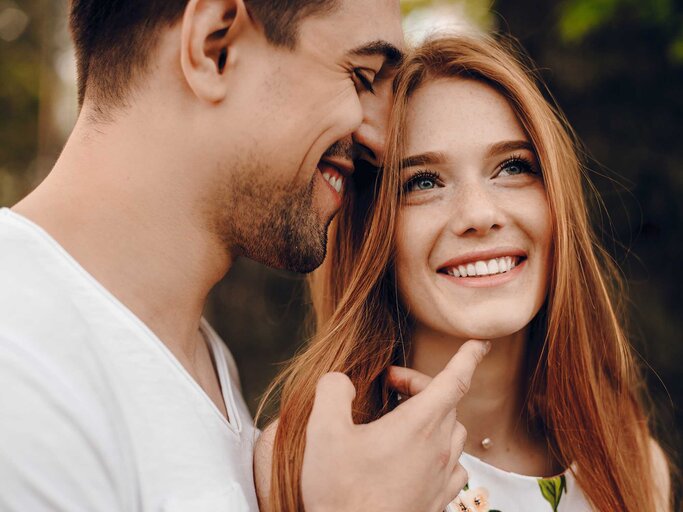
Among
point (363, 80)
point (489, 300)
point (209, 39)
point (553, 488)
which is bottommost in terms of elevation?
point (553, 488)

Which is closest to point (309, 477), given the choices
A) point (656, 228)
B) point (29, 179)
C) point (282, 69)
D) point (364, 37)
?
point (282, 69)

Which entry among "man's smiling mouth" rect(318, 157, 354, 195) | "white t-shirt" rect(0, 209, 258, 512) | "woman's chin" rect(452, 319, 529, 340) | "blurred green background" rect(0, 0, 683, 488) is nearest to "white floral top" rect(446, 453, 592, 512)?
"woman's chin" rect(452, 319, 529, 340)

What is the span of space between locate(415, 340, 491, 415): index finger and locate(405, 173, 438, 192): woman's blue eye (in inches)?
20.5

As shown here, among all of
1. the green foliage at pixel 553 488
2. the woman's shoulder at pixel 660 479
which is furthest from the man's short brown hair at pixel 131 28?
the woman's shoulder at pixel 660 479

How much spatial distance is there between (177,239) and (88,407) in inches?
22.5

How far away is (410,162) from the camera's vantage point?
2158mm

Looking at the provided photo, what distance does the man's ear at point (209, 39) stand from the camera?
1.88 m

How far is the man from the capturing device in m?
1.60

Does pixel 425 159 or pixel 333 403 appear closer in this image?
pixel 333 403

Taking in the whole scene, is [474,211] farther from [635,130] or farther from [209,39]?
[635,130]

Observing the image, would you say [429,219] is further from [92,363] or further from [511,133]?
[92,363]

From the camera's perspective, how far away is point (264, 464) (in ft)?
6.81

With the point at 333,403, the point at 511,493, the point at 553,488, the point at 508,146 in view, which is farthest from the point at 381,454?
the point at 508,146

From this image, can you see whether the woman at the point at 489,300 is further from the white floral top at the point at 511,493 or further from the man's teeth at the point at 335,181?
the man's teeth at the point at 335,181
